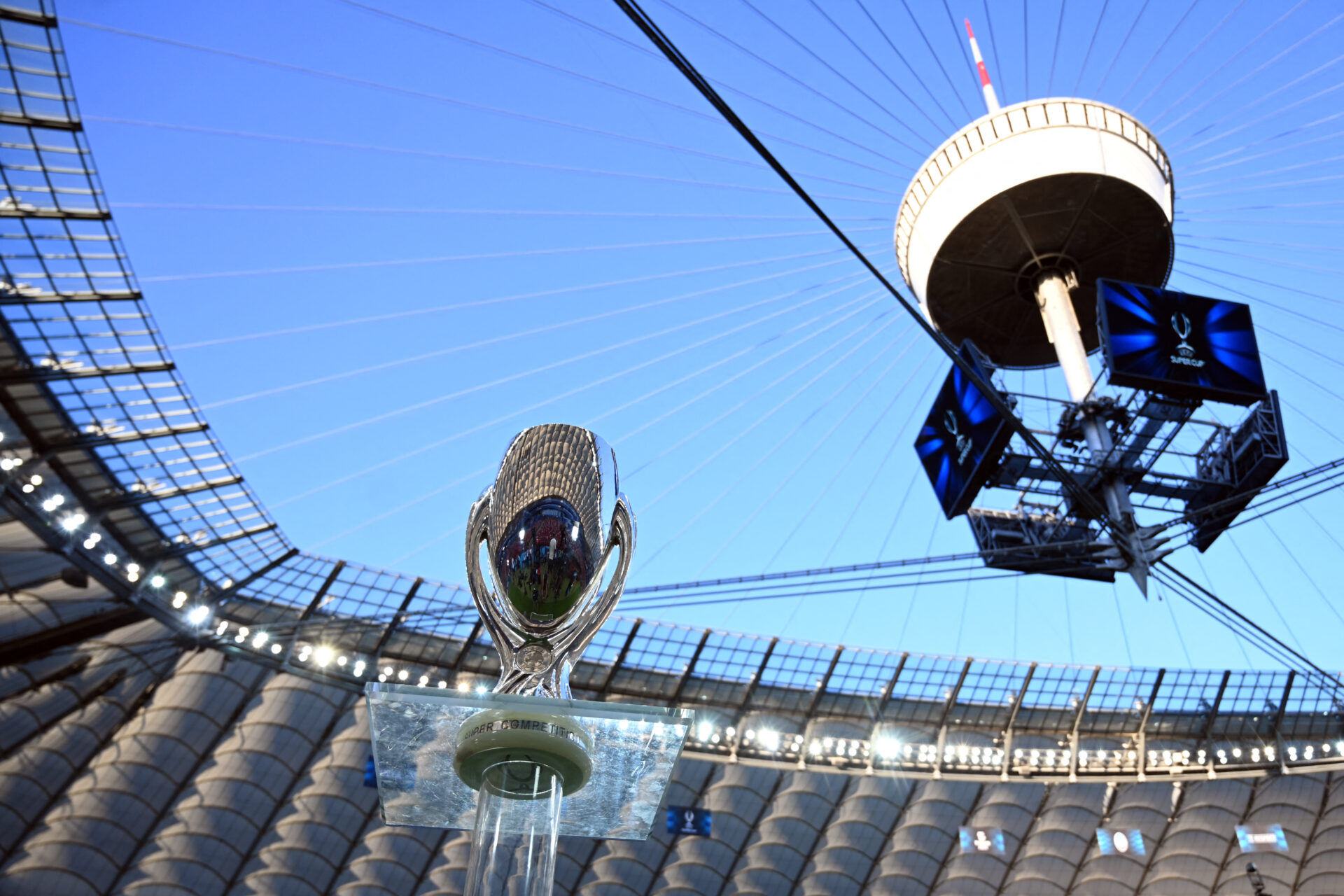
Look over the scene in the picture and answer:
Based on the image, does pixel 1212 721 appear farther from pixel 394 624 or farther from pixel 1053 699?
pixel 394 624

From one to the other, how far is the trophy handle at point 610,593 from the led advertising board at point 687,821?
38.8m

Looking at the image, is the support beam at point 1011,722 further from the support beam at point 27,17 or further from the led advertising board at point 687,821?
the support beam at point 27,17

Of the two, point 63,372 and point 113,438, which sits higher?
point 113,438

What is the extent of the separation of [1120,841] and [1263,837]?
5.53 metres

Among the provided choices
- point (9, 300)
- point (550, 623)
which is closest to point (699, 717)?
point (9, 300)

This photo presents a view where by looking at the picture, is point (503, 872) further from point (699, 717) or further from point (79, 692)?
point (79, 692)

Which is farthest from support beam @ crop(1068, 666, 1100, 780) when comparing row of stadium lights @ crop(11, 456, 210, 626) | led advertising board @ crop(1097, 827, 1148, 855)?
row of stadium lights @ crop(11, 456, 210, 626)

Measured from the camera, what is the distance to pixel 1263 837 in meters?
46.9

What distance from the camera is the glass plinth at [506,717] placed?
552cm

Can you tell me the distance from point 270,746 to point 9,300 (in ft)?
64.6

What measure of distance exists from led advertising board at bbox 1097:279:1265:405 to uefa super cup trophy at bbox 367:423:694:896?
26.3 m

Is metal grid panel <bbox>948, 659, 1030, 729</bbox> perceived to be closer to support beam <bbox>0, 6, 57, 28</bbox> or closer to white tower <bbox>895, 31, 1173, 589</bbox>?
white tower <bbox>895, 31, 1173, 589</bbox>

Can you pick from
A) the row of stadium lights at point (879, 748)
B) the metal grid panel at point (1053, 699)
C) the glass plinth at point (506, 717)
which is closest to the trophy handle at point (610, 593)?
the glass plinth at point (506, 717)

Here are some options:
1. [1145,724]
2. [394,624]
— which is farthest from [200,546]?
[1145,724]
